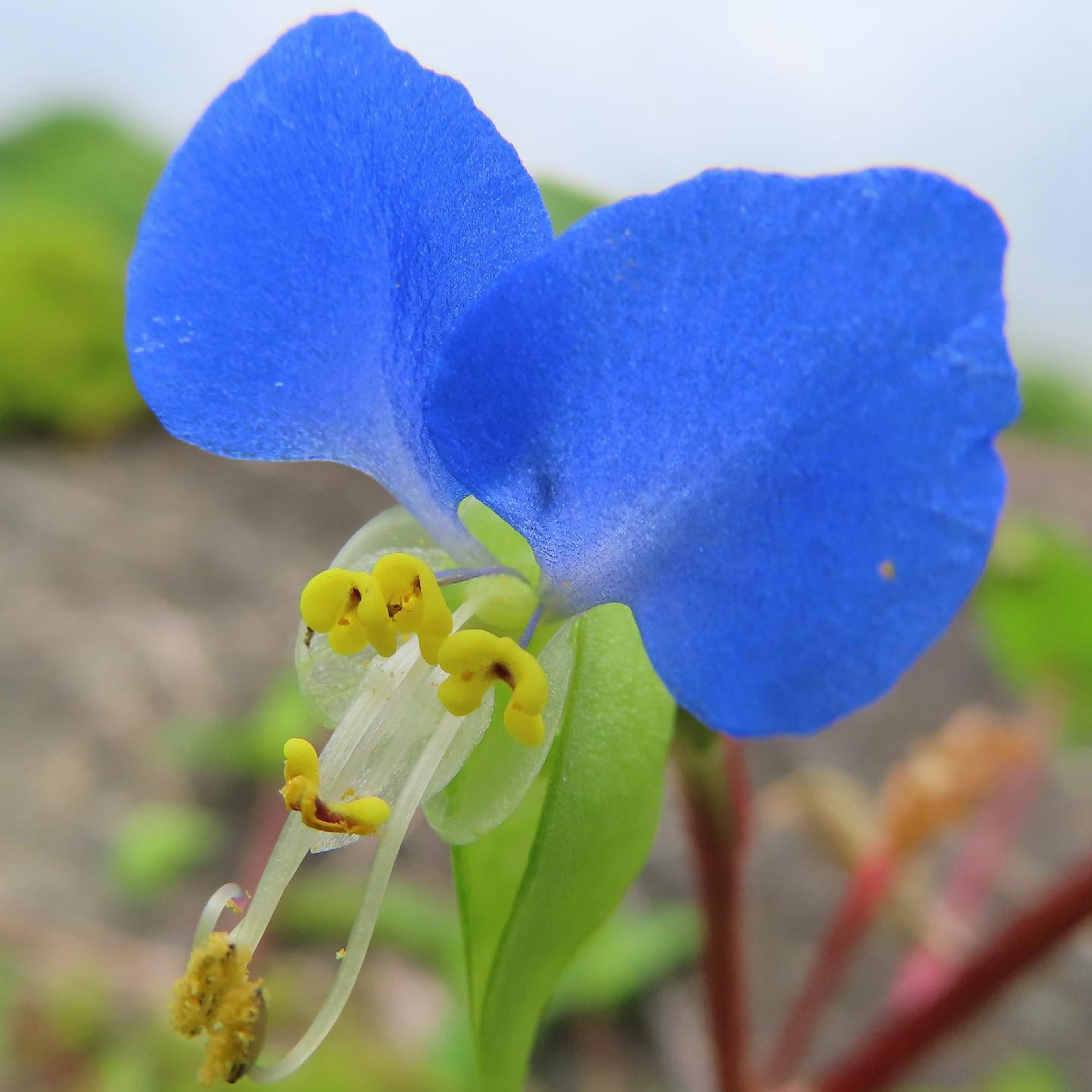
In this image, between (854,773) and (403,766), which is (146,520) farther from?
(403,766)

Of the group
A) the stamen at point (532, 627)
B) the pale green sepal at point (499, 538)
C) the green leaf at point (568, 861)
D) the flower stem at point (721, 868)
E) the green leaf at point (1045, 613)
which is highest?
the pale green sepal at point (499, 538)

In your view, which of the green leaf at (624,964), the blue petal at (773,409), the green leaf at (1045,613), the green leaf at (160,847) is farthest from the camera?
the green leaf at (160,847)

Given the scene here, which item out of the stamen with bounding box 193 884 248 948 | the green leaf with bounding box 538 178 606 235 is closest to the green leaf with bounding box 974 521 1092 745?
the green leaf with bounding box 538 178 606 235

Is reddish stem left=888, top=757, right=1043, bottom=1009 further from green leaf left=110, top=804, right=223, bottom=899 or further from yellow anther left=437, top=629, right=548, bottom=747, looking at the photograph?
green leaf left=110, top=804, right=223, bottom=899

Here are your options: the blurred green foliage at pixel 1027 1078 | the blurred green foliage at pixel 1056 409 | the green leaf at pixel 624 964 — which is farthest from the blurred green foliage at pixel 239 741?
the blurred green foliage at pixel 1056 409

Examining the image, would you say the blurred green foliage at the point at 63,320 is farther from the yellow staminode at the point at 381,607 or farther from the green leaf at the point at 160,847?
the yellow staminode at the point at 381,607

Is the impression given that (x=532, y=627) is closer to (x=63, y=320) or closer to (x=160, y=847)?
(x=160, y=847)
